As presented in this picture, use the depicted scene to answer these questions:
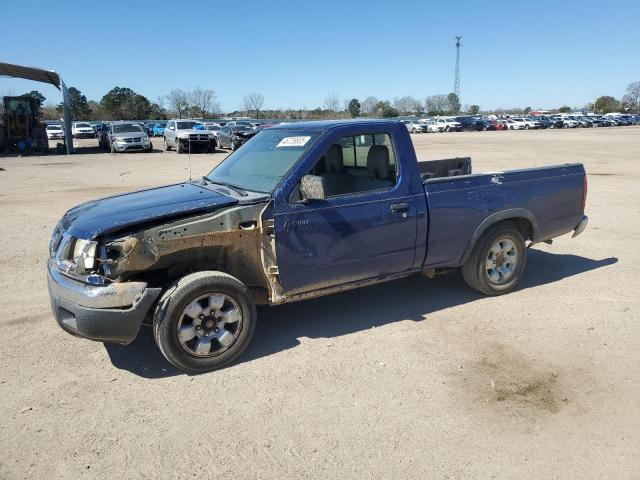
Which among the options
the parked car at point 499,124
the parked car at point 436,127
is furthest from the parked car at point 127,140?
the parked car at point 499,124

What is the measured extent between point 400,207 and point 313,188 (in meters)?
0.91

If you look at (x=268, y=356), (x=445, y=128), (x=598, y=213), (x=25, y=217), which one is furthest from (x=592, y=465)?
(x=445, y=128)

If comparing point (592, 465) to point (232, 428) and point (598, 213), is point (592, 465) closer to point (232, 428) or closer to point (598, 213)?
point (232, 428)

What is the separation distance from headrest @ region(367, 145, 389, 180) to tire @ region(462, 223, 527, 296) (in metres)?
1.31

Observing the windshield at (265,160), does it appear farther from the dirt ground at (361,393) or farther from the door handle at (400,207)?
the dirt ground at (361,393)

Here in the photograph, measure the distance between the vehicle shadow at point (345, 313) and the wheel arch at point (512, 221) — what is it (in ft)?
1.93

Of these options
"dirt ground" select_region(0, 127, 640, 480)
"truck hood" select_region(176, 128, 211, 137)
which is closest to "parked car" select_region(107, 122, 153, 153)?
"truck hood" select_region(176, 128, 211, 137)

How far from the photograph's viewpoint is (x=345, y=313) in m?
5.12

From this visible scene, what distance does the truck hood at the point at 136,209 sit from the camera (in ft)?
12.3

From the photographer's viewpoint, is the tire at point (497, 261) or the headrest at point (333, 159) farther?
the tire at point (497, 261)

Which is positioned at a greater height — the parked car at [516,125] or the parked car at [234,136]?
the parked car at [516,125]

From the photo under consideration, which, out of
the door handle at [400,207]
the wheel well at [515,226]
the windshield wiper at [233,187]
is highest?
the windshield wiper at [233,187]

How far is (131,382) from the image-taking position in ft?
12.7

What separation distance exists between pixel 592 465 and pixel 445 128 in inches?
2502
